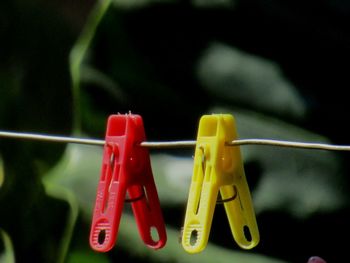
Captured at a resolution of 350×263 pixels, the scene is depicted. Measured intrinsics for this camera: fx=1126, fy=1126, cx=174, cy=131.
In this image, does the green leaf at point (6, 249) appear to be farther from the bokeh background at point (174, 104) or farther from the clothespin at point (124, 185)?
the clothespin at point (124, 185)

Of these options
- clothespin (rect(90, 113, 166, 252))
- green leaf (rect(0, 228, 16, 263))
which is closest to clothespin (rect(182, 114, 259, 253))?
clothespin (rect(90, 113, 166, 252))

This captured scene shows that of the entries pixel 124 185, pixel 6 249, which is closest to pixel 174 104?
pixel 6 249

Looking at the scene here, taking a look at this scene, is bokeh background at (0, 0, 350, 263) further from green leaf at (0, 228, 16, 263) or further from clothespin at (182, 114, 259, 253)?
clothespin at (182, 114, 259, 253)

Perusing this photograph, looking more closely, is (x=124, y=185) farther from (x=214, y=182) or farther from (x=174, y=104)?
(x=174, y=104)

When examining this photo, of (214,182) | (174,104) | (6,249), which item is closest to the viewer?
(214,182)

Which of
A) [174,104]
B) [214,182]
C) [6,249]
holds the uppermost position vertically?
[214,182]

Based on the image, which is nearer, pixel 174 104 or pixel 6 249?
pixel 174 104

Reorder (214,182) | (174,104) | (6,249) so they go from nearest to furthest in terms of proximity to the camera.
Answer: (214,182) → (174,104) → (6,249)
